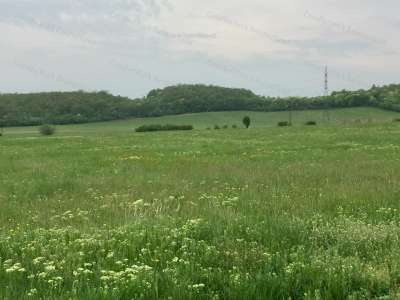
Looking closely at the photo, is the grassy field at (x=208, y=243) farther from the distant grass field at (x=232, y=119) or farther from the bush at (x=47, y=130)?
the distant grass field at (x=232, y=119)

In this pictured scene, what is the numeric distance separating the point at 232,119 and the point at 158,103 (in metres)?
23.8

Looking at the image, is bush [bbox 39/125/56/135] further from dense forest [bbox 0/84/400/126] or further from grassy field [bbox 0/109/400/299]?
grassy field [bbox 0/109/400/299]

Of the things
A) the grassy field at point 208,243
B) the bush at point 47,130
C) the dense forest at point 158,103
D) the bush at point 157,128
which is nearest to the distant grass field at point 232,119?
the dense forest at point 158,103

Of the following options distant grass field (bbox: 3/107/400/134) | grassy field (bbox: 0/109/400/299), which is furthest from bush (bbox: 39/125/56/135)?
grassy field (bbox: 0/109/400/299)

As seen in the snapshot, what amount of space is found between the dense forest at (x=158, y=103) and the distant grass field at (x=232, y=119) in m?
4.16

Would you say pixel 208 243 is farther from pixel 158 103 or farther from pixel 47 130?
pixel 158 103

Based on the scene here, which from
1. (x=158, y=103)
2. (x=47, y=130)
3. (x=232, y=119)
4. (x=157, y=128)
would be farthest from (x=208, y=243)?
(x=158, y=103)

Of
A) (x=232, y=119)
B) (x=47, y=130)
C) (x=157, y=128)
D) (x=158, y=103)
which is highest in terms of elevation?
(x=158, y=103)

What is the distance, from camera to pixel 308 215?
30.4 feet

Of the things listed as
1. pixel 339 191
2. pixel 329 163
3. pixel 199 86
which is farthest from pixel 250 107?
pixel 339 191

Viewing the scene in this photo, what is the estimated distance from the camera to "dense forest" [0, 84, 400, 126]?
421 feet

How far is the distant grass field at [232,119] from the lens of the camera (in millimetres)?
114688

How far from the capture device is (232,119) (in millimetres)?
127625

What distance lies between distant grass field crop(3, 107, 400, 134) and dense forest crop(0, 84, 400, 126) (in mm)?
4158
